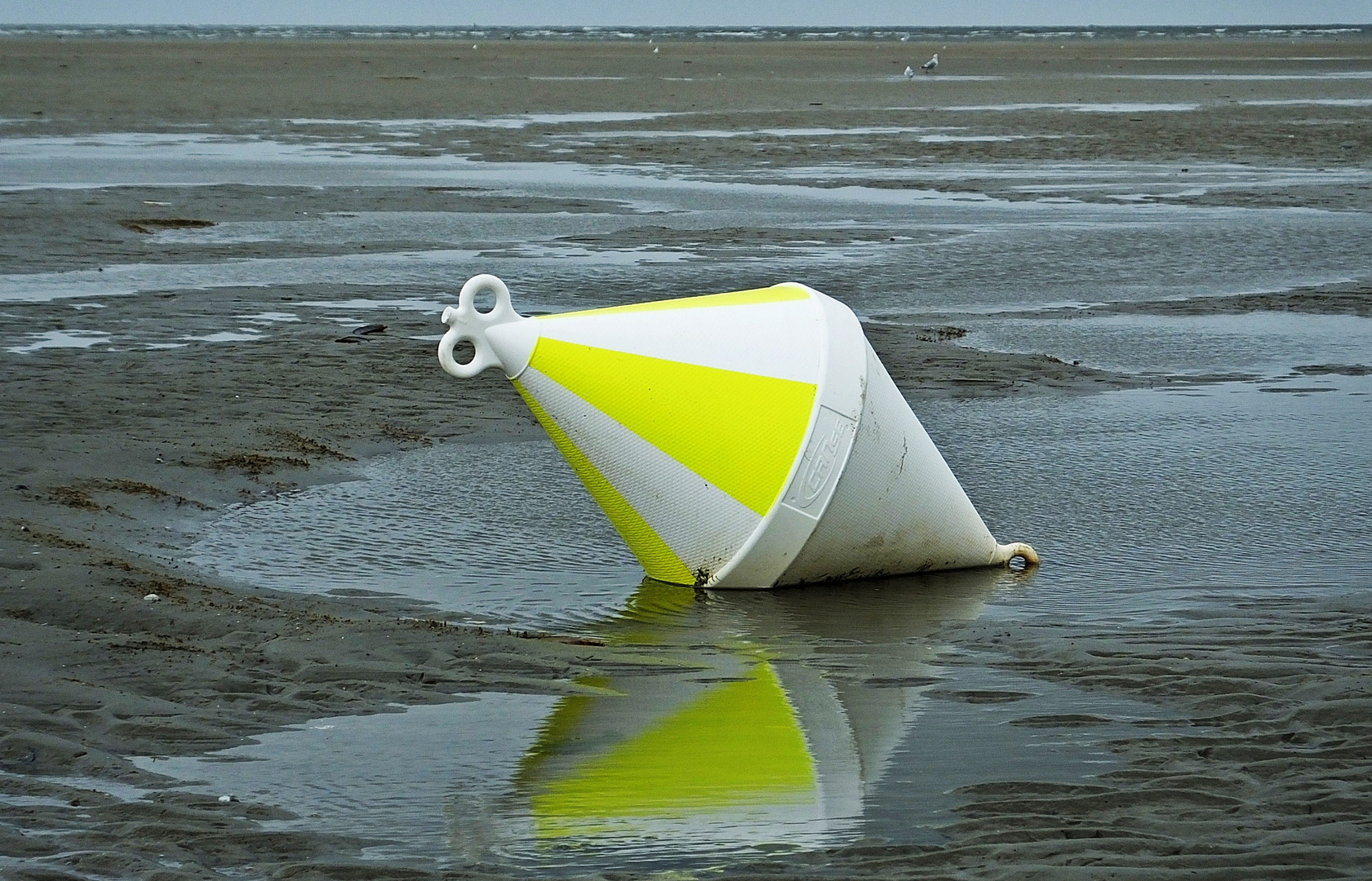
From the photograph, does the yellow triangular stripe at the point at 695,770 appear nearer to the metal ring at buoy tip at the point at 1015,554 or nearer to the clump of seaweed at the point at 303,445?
the metal ring at buoy tip at the point at 1015,554

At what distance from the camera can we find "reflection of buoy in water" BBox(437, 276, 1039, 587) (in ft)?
21.4

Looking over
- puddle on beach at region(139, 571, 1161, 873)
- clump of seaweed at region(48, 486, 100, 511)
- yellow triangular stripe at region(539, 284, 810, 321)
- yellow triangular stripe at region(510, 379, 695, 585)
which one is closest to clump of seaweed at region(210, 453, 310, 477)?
clump of seaweed at region(48, 486, 100, 511)

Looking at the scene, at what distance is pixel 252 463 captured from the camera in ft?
28.6

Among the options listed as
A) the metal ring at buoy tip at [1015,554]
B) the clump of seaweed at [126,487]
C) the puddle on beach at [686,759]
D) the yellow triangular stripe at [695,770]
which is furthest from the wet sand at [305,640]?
the metal ring at buoy tip at [1015,554]

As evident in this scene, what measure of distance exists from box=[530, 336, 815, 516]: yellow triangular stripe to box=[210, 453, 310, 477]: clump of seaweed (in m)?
2.52

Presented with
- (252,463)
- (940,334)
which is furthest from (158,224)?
(252,463)

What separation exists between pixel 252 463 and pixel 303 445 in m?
0.48

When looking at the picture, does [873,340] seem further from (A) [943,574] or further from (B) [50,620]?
(B) [50,620]

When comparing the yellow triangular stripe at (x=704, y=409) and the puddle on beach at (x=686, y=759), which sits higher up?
the yellow triangular stripe at (x=704, y=409)

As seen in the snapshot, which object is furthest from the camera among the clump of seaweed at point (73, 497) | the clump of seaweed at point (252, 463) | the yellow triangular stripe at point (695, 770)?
the clump of seaweed at point (252, 463)

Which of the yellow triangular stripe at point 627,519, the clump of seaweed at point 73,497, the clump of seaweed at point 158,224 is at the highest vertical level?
the clump of seaweed at point 158,224

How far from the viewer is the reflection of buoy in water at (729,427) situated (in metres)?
6.54

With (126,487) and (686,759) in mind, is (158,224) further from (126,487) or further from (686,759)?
(686,759)

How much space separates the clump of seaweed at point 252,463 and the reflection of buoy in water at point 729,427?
2302mm
